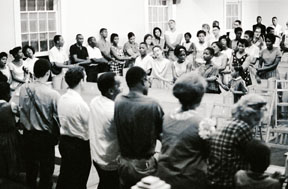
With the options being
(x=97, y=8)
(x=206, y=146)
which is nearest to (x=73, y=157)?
(x=206, y=146)

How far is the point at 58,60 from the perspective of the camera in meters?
11.2

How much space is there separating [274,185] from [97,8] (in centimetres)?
1035

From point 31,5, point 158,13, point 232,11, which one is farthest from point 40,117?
point 232,11

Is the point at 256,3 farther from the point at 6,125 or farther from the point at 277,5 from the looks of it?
the point at 6,125

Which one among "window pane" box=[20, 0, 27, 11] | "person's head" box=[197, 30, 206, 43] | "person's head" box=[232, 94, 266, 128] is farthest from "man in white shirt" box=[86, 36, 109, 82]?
"person's head" box=[232, 94, 266, 128]

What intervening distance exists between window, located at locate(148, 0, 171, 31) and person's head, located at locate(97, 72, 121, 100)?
1100 cm

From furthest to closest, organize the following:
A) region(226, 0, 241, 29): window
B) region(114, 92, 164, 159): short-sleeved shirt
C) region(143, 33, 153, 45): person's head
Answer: region(226, 0, 241, 29): window → region(143, 33, 153, 45): person's head → region(114, 92, 164, 159): short-sleeved shirt

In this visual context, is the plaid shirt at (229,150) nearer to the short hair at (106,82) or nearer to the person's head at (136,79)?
the person's head at (136,79)

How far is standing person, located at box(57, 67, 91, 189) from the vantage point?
4.86m

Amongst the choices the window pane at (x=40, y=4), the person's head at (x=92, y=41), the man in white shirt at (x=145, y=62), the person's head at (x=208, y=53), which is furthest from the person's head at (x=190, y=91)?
the window pane at (x=40, y=4)

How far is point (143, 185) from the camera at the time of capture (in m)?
3.28

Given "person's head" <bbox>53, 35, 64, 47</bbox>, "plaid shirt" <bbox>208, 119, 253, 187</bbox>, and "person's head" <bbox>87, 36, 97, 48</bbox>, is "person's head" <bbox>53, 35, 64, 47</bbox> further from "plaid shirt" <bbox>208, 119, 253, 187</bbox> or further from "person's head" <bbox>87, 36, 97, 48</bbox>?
"plaid shirt" <bbox>208, 119, 253, 187</bbox>

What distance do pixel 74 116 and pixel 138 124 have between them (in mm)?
1041

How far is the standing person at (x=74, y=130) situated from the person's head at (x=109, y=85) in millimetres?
448
